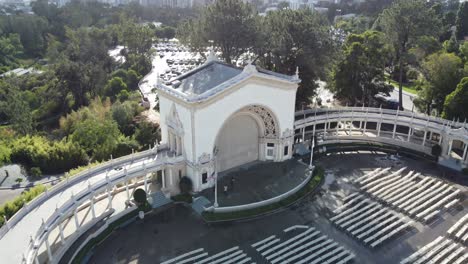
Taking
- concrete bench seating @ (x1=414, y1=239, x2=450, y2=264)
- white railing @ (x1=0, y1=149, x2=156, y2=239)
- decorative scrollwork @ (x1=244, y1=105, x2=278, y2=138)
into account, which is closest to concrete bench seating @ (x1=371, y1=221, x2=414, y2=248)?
concrete bench seating @ (x1=414, y1=239, x2=450, y2=264)

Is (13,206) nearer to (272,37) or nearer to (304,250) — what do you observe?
(304,250)

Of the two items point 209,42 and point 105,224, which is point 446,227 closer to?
point 105,224

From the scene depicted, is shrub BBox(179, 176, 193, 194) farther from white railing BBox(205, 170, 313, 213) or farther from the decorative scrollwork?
the decorative scrollwork

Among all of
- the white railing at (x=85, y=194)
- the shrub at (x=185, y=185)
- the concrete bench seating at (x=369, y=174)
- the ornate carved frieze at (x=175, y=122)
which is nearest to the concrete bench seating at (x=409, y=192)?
the concrete bench seating at (x=369, y=174)

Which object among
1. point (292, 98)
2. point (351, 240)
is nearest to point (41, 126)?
point (292, 98)

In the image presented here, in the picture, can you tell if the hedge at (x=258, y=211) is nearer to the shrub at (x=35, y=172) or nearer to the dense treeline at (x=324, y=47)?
the dense treeline at (x=324, y=47)

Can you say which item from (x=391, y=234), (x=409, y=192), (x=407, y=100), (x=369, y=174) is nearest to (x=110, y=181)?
(x=391, y=234)
